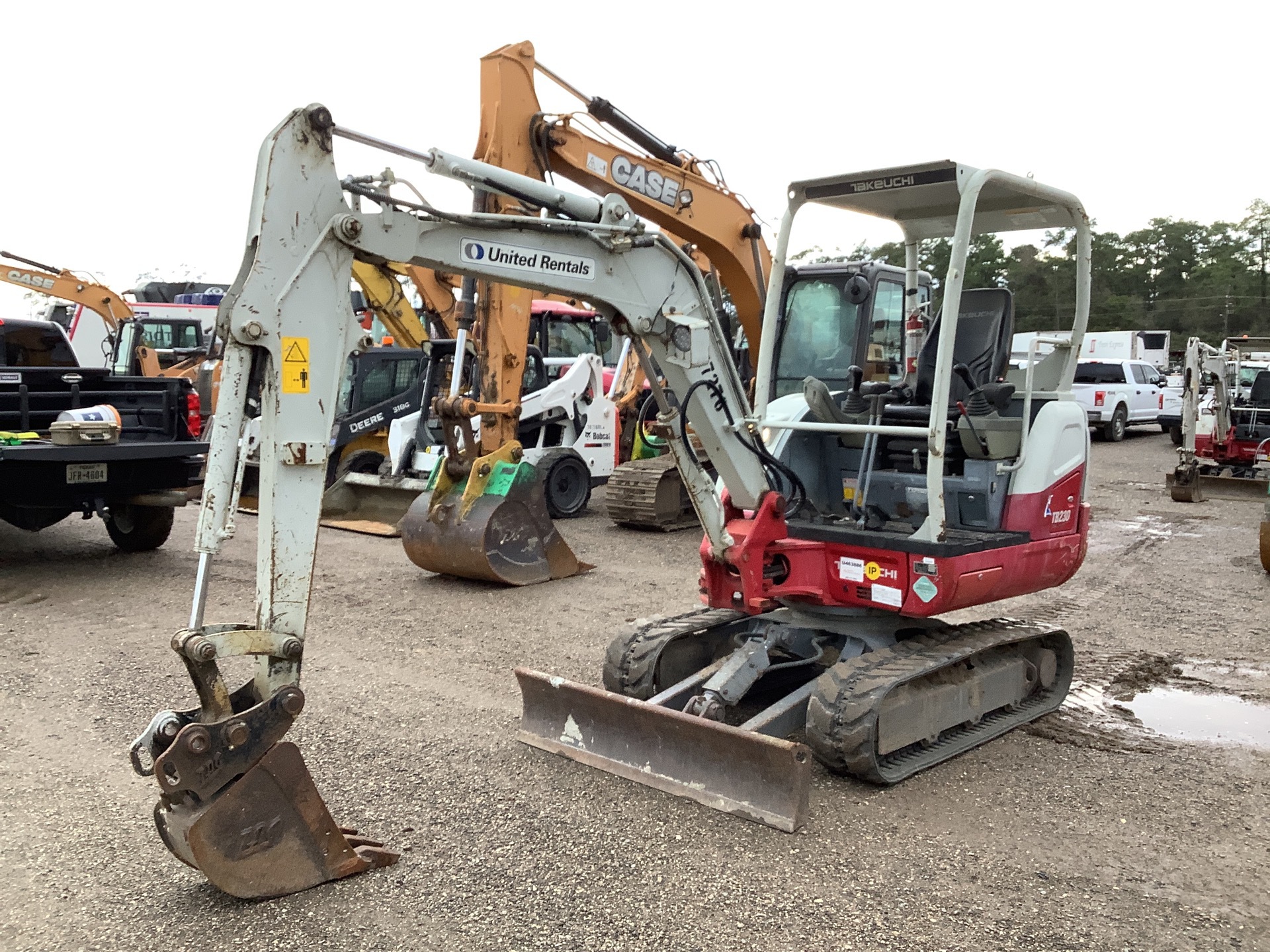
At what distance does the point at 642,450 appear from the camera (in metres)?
14.2

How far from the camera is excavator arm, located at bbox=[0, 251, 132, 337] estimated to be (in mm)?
18562

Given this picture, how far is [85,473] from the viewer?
28.7ft

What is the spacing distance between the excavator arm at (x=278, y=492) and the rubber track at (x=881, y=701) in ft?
6.27

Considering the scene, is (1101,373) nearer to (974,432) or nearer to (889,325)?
(889,325)

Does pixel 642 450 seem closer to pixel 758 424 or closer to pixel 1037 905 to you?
pixel 758 424

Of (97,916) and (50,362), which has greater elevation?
(50,362)

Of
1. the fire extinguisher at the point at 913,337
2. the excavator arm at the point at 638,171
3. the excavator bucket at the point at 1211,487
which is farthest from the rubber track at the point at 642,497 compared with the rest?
the excavator bucket at the point at 1211,487

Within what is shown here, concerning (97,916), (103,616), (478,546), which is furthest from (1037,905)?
(103,616)

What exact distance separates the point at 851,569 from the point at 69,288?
17.6 m

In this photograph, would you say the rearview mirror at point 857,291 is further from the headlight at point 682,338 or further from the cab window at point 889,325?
the cab window at point 889,325

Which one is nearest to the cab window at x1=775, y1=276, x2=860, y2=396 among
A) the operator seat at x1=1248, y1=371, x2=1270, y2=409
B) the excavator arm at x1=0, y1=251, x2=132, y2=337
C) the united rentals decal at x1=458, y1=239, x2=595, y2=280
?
the united rentals decal at x1=458, y1=239, x2=595, y2=280

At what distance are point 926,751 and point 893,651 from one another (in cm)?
48

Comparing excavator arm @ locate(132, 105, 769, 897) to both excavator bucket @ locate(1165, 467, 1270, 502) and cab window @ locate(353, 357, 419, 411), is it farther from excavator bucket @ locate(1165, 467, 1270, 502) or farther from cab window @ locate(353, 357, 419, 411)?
excavator bucket @ locate(1165, 467, 1270, 502)

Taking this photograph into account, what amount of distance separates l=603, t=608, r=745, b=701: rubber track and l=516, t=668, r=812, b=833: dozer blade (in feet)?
1.53
